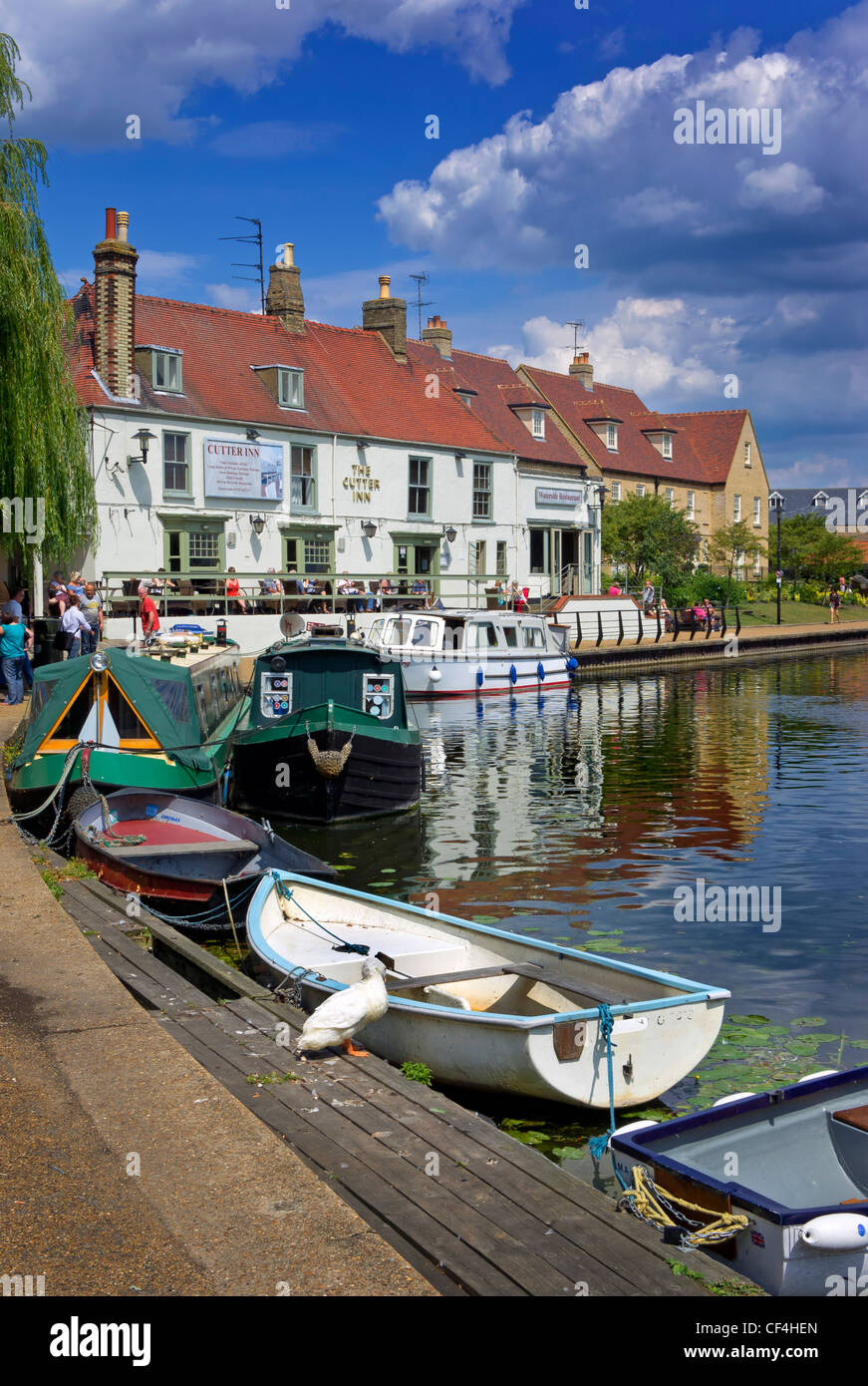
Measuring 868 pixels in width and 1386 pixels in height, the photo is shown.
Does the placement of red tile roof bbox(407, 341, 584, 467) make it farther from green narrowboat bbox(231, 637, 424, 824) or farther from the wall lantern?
green narrowboat bbox(231, 637, 424, 824)

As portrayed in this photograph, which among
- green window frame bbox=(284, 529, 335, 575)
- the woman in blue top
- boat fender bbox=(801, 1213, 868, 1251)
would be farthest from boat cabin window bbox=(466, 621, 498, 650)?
boat fender bbox=(801, 1213, 868, 1251)

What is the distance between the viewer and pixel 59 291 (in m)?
24.6

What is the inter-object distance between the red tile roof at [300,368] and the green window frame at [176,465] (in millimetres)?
803

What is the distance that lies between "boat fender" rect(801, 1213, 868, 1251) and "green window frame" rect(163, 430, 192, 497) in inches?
1347

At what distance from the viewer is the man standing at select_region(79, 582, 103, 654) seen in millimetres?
26000

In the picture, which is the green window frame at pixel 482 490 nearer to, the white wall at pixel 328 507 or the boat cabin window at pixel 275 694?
the white wall at pixel 328 507

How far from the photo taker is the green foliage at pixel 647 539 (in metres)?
59.8

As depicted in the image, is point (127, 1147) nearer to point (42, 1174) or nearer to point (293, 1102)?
point (42, 1174)

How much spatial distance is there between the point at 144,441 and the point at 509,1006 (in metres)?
29.5

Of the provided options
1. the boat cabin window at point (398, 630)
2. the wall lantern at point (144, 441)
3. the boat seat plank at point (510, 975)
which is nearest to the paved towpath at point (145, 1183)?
the boat seat plank at point (510, 975)

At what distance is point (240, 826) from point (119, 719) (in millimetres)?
3349

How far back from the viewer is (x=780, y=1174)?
665cm

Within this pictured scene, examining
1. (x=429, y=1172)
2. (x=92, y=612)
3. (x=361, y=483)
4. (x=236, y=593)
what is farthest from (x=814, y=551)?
(x=429, y=1172)

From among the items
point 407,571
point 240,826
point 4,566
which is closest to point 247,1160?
point 240,826
